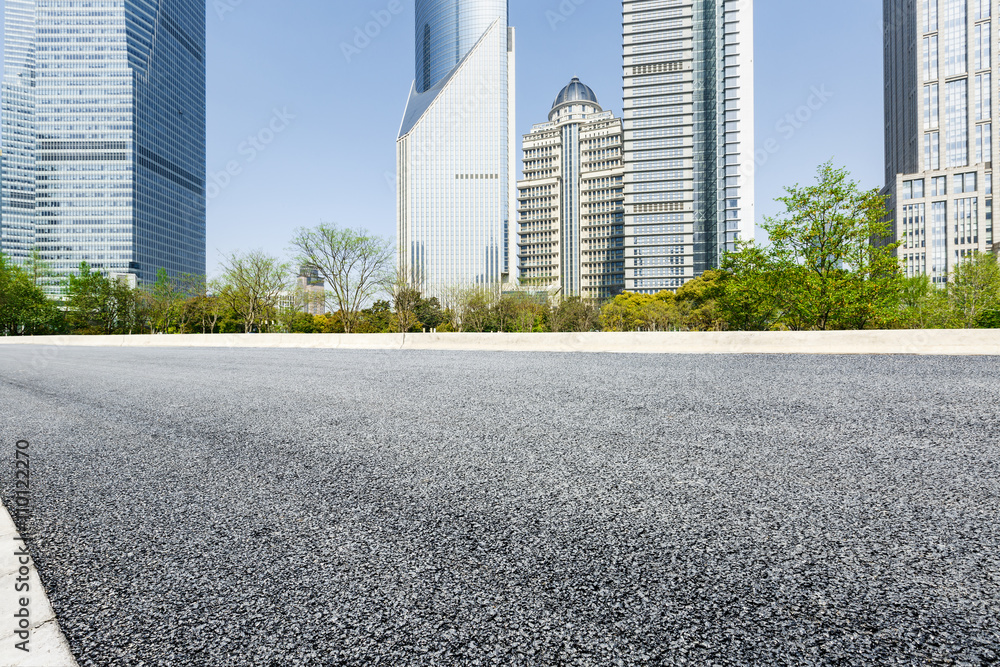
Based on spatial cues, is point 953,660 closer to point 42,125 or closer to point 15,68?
point 42,125

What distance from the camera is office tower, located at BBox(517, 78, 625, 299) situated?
424ft

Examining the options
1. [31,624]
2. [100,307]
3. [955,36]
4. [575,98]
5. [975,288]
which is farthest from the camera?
[575,98]

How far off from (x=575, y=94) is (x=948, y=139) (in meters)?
97.8

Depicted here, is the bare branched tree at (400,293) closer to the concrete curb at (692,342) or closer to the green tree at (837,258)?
the concrete curb at (692,342)

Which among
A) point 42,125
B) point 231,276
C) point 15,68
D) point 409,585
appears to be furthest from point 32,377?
point 15,68

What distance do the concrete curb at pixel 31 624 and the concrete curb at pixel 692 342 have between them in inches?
532

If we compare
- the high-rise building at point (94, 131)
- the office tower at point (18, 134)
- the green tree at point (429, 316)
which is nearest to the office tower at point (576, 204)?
the green tree at point (429, 316)

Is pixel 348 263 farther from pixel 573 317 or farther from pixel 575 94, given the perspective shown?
pixel 575 94

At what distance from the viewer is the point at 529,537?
206cm

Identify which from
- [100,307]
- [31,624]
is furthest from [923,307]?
[100,307]

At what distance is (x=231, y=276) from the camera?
3912cm

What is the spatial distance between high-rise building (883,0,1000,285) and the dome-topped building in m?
79.8

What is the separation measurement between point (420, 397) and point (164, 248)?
496 feet

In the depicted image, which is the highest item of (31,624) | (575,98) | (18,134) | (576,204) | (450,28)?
(450,28)
